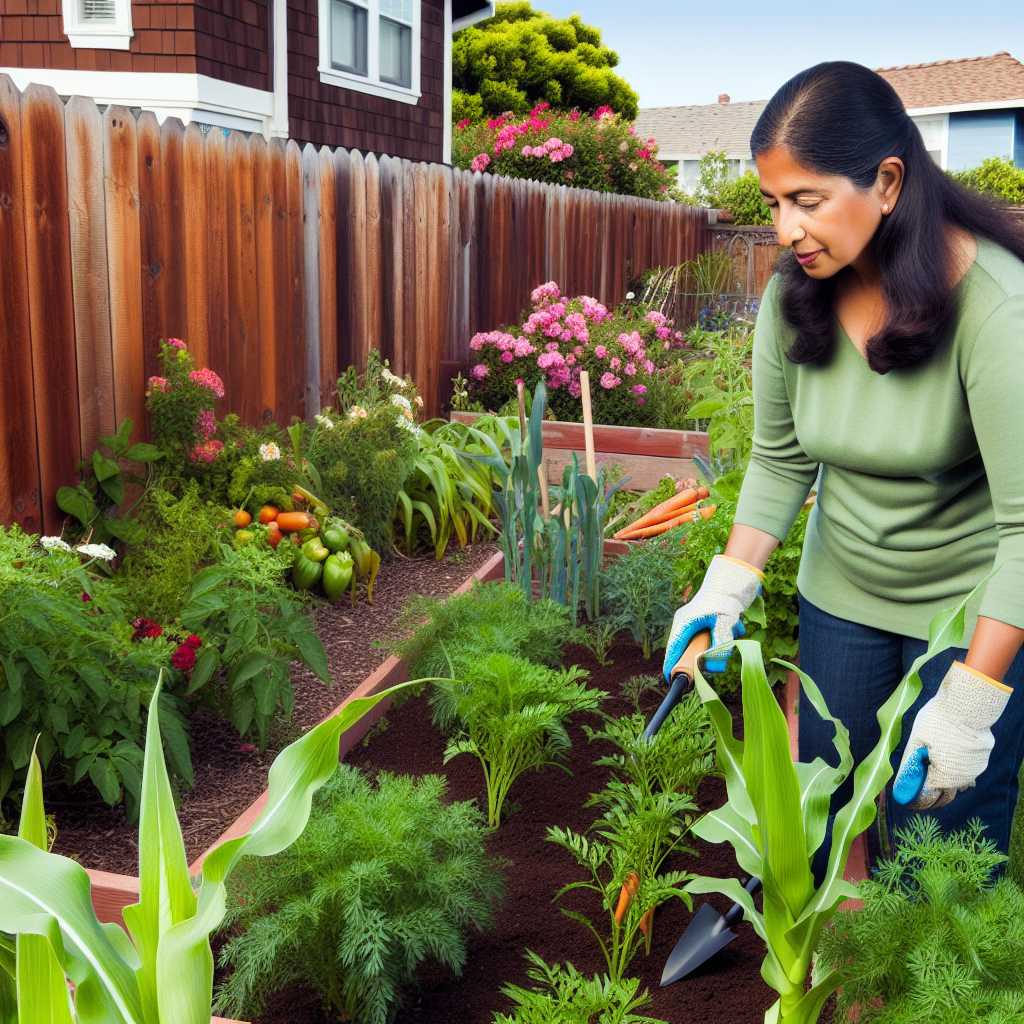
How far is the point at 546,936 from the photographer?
7.75 feet

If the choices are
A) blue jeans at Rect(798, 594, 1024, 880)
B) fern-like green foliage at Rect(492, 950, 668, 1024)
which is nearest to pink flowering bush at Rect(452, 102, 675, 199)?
blue jeans at Rect(798, 594, 1024, 880)

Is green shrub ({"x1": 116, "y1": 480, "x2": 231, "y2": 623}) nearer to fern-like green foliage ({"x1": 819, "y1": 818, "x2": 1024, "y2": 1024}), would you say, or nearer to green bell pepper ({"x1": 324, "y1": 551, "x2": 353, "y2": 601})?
green bell pepper ({"x1": 324, "y1": 551, "x2": 353, "y2": 601})

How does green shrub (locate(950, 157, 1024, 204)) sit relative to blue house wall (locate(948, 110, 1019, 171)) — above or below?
below

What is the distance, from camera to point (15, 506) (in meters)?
3.98

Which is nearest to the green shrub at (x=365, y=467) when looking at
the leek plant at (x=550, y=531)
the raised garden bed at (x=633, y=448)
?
the leek plant at (x=550, y=531)

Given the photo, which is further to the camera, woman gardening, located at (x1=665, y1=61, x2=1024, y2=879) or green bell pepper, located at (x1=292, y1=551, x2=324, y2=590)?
green bell pepper, located at (x1=292, y1=551, x2=324, y2=590)

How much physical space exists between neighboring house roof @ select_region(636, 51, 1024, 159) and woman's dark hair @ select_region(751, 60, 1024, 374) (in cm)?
2986

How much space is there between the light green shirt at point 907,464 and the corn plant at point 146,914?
102 cm

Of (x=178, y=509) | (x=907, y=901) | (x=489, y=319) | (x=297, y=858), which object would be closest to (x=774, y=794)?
(x=907, y=901)

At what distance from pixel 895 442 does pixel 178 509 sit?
2.61m

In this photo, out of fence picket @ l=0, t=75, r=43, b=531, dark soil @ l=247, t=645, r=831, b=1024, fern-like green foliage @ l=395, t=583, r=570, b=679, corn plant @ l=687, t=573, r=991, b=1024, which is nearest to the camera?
corn plant @ l=687, t=573, r=991, b=1024

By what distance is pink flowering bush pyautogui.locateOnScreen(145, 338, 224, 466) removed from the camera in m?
4.51

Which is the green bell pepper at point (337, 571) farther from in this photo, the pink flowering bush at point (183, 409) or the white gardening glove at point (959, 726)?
the white gardening glove at point (959, 726)

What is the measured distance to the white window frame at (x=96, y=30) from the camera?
999cm
